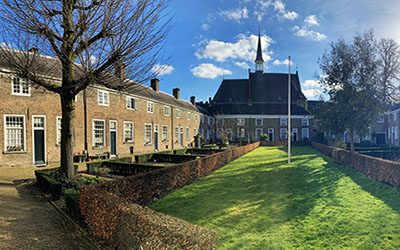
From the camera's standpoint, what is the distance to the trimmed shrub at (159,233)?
11.4ft

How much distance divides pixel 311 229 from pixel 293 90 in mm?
58061

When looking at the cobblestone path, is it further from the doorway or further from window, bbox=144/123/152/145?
window, bbox=144/123/152/145

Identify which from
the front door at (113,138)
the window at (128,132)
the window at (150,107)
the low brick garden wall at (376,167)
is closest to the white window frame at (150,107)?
the window at (150,107)

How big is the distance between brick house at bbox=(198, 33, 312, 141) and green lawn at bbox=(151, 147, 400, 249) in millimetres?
41530

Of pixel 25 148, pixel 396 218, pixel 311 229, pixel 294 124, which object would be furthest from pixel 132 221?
pixel 294 124

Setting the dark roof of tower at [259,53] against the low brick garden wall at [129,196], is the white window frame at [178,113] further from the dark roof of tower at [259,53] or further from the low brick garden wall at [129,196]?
the dark roof of tower at [259,53]

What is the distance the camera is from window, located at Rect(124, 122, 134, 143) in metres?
27.5

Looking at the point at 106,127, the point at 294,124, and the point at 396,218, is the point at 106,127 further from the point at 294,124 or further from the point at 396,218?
the point at 294,124

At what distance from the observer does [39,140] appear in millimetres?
18812

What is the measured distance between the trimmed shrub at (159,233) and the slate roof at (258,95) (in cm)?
5525

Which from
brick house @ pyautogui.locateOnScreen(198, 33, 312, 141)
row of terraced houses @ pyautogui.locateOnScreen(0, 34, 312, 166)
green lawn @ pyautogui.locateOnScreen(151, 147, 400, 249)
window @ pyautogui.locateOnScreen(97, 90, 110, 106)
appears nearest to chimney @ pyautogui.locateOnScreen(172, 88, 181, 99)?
row of terraced houses @ pyautogui.locateOnScreen(0, 34, 312, 166)

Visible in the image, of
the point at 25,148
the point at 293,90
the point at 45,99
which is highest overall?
the point at 293,90

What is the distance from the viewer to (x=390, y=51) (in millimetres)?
36750

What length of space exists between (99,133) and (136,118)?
5.87 m
